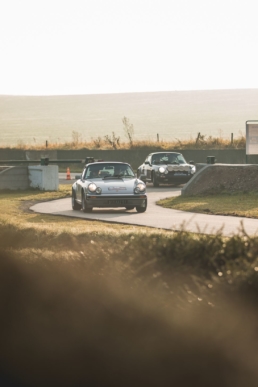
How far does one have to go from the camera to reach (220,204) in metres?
24.5

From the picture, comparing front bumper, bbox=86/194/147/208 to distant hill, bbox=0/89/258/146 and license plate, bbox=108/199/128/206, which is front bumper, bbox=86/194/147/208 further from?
distant hill, bbox=0/89/258/146

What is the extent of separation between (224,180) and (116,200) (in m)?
6.84

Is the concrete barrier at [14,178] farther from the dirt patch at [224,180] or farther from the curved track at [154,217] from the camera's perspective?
the dirt patch at [224,180]

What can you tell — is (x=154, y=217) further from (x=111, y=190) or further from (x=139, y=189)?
(x=111, y=190)

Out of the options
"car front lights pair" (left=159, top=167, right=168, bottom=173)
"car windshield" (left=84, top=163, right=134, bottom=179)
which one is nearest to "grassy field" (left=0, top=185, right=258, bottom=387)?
"car windshield" (left=84, top=163, right=134, bottom=179)

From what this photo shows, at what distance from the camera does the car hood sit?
2277cm

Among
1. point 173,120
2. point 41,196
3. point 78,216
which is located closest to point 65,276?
point 78,216

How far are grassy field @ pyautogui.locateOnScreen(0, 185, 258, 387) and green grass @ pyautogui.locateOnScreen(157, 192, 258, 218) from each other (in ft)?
52.6

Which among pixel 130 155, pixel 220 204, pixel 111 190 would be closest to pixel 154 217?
pixel 111 190

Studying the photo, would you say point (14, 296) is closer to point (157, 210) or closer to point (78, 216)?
point (78, 216)

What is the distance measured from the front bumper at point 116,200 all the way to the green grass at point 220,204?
5.10 ft

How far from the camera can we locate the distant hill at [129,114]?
4277 inches

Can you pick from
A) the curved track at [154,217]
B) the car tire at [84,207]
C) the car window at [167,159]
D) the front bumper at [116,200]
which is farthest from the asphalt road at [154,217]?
the car window at [167,159]

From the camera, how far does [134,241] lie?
4.70 metres
